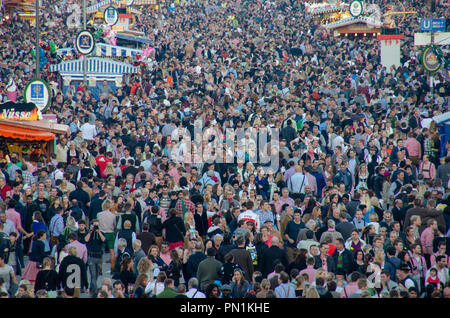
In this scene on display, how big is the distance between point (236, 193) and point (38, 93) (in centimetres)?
694

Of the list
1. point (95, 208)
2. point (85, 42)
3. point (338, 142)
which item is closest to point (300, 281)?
point (95, 208)

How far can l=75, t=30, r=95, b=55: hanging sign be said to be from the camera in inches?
1011

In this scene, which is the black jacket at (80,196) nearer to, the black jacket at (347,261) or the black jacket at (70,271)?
the black jacket at (70,271)

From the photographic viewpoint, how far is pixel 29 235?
1318cm

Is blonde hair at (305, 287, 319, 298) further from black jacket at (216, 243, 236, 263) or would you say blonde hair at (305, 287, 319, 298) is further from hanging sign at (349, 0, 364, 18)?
hanging sign at (349, 0, 364, 18)

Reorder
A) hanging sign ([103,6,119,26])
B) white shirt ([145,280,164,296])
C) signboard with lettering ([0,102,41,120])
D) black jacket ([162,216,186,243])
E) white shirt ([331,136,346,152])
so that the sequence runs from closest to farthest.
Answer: white shirt ([145,280,164,296])
black jacket ([162,216,186,243])
signboard with lettering ([0,102,41,120])
white shirt ([331,136,346,152])
hanging sign ([103,6,119,26])

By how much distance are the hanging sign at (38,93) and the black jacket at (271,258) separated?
32.6 feet

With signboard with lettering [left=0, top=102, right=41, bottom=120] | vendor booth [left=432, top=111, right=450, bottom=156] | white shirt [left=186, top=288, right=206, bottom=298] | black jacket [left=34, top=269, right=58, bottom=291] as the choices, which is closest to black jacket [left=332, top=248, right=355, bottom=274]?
white shirt [left=186, top=288, right=206, bottom=298]

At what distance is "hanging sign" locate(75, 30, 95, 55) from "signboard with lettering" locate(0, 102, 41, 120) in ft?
24.4

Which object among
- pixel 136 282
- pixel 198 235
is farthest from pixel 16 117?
pixel 136 282

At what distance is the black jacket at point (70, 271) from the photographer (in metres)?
10.9

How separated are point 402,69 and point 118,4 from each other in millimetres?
26093

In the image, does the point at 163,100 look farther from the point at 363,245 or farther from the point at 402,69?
the point at 363,245

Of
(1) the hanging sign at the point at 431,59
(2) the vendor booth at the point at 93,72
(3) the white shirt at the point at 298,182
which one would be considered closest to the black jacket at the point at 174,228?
(3) the white shirt at the point at 298,182
